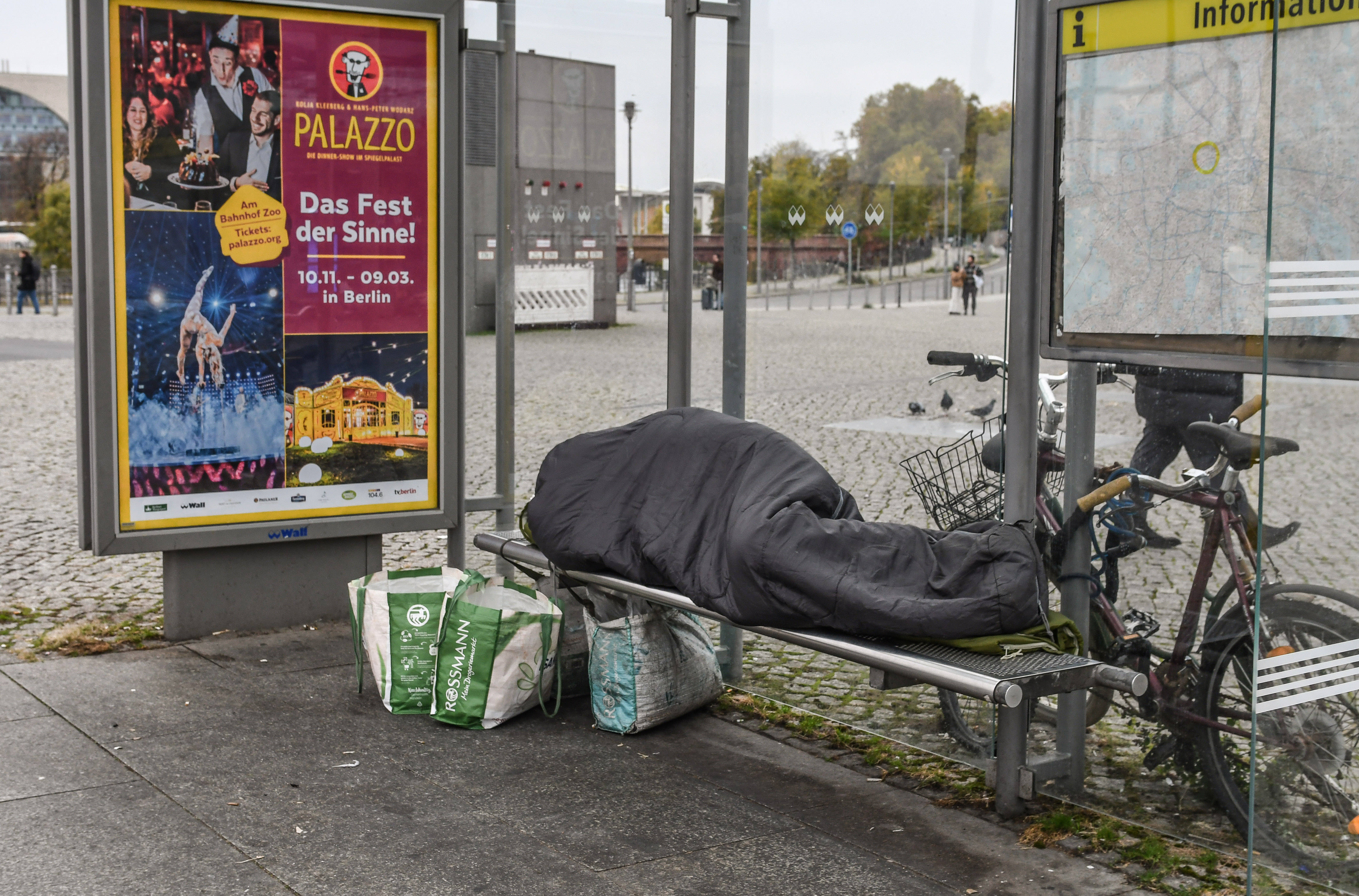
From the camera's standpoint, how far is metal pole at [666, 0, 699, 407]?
490 centimetres

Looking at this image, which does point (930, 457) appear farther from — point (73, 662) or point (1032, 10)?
point (73, 662)

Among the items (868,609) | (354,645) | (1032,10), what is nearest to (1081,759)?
(868,609)

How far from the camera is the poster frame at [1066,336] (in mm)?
3316

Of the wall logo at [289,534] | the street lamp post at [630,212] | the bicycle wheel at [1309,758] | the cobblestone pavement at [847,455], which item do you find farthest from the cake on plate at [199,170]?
the bicycle wheel at [1309,758]

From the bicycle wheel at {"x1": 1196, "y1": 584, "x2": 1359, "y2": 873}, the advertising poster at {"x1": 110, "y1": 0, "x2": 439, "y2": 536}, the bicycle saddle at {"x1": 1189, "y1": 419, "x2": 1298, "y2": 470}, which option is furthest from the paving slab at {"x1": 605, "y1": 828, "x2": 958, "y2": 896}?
the advertising poster at {"x1": 110, "y1": 0, "x2": 439, "y2": 536}

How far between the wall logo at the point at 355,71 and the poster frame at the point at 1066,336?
8.87ft

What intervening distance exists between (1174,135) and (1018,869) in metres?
1.82

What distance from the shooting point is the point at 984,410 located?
4055mm

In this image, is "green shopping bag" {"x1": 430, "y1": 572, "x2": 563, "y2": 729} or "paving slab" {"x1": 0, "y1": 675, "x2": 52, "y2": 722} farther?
"paving slab" {"x1": 0, "y1": 675, "x2": 52, "y2": 722}

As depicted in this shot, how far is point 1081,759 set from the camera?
3855mm

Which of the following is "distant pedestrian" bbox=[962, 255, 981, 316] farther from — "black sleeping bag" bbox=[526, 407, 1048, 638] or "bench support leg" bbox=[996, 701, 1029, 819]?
"bench support leg" bbox=[996, 701, 1029, 819]

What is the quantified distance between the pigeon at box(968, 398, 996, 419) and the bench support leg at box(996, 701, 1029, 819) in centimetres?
81

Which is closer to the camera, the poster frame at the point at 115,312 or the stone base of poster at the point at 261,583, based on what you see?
the poster frame at the point at 115,312

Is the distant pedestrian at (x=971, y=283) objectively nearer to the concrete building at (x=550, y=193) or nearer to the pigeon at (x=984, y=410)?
the pigeon at (x=984, y=410)
